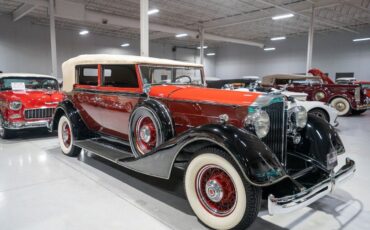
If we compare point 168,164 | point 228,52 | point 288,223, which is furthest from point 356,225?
point 228,52

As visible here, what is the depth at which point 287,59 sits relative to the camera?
67.4ft

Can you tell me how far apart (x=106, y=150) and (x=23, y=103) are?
3.06 meters

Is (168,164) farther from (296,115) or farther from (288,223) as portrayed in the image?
(296,115)

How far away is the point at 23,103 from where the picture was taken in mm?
5496

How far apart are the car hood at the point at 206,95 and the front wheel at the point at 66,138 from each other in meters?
1.97

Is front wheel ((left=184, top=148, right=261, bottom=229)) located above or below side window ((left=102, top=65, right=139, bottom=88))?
below

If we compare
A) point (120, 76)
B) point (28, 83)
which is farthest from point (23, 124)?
point (120, 76)

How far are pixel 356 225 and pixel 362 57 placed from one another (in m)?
18.1

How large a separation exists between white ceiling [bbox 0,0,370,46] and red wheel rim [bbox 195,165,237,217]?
9829 mm

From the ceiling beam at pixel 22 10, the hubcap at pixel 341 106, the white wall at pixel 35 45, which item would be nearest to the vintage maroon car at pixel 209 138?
the hubcap at pixel 341 106

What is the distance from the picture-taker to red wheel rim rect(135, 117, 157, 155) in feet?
10.3

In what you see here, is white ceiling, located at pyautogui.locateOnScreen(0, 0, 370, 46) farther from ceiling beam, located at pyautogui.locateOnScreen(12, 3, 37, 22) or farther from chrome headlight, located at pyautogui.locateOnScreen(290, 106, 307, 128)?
chrome headlight, located at pyautogui.locateOnScreen(290, 106, 307, 128)

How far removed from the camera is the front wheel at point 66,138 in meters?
4.39

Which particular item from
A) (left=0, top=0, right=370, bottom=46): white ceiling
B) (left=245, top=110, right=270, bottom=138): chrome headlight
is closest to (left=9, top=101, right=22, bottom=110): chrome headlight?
(left=245, top=110, right=270, bottom=138): chrome headlight
